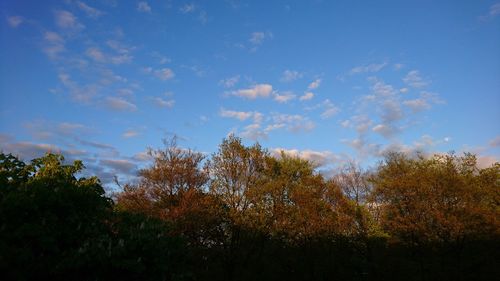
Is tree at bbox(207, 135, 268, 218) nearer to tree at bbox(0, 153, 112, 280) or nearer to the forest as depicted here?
the forest

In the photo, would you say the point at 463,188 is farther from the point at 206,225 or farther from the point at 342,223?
the point at 206,225

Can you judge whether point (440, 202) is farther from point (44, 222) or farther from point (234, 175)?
point (44, 222)

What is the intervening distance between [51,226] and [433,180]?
124ft

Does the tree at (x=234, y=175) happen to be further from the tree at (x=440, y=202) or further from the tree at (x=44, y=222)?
the tree at (x=44, y=222)

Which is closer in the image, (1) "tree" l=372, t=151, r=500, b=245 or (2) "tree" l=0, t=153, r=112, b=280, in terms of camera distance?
(2) "tree" l=0, t=153, r=112, b=280

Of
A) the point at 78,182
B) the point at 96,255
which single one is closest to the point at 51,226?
the point at 96,255

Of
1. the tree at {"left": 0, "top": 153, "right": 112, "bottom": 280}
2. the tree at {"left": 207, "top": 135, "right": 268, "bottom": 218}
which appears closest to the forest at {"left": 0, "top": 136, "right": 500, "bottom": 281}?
the tree at {"left": 207, "top": 135, "right": 268, "bottom": 218}

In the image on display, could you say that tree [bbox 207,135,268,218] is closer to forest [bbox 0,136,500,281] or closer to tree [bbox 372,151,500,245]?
forest [bbox 0,136,500,281]

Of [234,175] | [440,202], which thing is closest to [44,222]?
[234,175]

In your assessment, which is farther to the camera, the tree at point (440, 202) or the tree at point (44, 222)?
the tree at point (440, 202)

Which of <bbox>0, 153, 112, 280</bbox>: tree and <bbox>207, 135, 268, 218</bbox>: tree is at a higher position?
<bbox>207, 135, 268, 218</bbox>: tree

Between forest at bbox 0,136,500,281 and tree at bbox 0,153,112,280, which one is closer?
tree at bbox 0,153,112,280

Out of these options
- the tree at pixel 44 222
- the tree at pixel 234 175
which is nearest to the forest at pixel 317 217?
the tree at pixel 234 175

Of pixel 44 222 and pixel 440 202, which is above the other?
pixel 440 202
